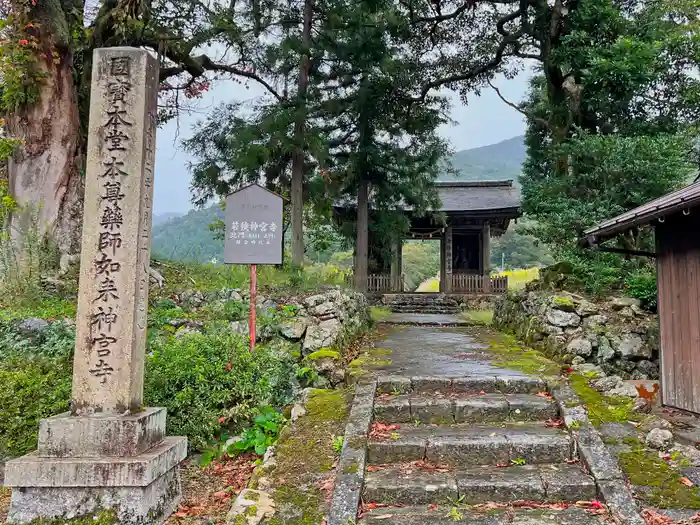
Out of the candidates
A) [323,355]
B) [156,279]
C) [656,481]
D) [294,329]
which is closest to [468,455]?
[656,481]

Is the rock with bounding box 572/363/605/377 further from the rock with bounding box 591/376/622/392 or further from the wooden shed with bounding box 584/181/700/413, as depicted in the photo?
the wooden shed with bounding box 584/181/700/413

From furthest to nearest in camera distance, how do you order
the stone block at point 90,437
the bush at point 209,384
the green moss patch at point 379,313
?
1. the green moss patch at point 379,313
2. the bush at point 209,384
3. the stone block at point 90,437

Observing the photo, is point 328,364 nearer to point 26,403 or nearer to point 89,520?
point 89,520

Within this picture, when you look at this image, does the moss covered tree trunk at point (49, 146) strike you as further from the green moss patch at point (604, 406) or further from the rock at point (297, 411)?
the green moss patch at point (604, 406)

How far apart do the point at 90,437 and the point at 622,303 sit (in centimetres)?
801

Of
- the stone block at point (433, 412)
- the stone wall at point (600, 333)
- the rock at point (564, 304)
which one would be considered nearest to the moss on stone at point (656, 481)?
the stone block at point (433, 412)

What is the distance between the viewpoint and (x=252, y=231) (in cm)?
620

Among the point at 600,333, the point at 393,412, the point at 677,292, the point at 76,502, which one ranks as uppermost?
the point at 677,292

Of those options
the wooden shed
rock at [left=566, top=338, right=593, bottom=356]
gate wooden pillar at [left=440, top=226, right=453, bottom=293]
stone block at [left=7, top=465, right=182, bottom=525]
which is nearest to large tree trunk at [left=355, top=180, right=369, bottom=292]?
gate wooden pillar at [left=440, top=226, right=453, bottom=293]

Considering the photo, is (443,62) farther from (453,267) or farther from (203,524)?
(203,524)

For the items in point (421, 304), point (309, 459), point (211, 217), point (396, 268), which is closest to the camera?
point (309, 459)

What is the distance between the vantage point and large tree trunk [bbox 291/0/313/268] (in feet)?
34.0

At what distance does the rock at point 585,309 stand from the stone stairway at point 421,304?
973 centimetres

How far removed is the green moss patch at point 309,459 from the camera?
3426 mm
